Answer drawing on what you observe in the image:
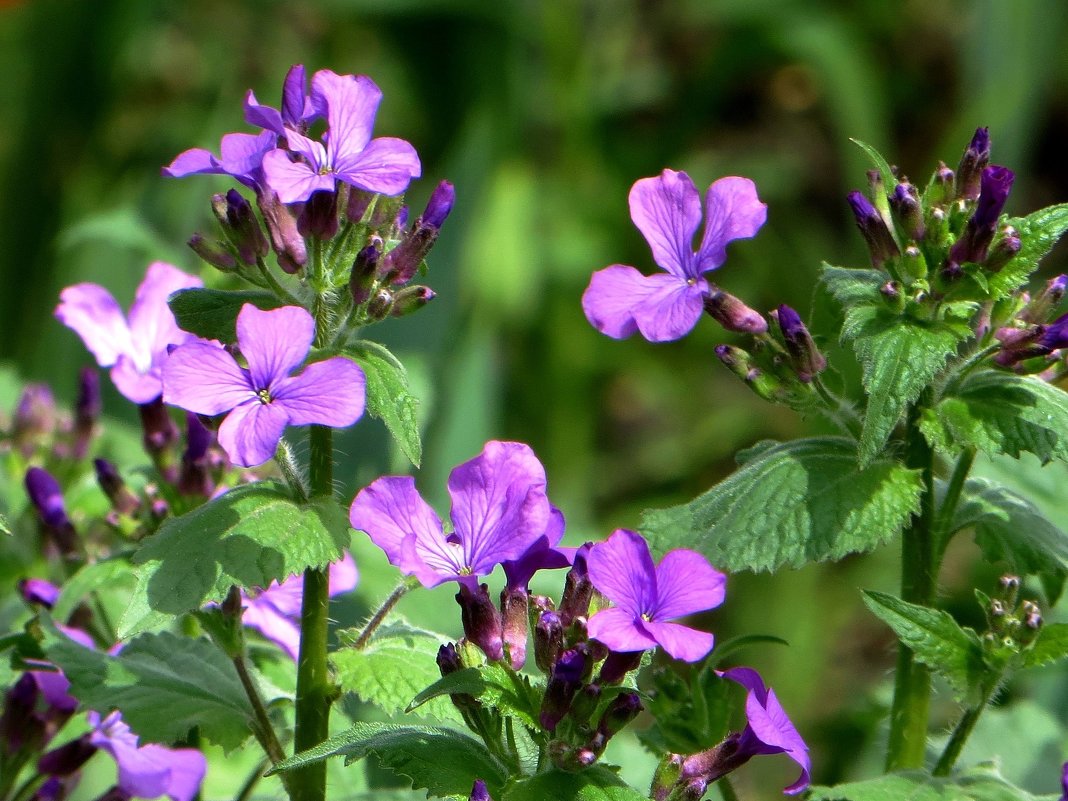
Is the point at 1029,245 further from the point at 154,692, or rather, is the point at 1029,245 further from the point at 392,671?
the point at 154,692

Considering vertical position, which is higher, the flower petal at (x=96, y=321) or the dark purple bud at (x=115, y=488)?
the flower petal at (x=96, y=321)

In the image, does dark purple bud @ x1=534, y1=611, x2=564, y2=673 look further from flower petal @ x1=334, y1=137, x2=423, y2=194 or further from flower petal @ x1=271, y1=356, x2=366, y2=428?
flower petal @ x1=334, y1=137, x2=423, y2=194

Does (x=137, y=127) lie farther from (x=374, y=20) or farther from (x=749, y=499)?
(x=749, y=499)

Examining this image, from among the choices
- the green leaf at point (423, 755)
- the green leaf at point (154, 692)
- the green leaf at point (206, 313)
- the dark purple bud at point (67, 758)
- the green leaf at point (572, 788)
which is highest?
the green leaf at point (206, 313)

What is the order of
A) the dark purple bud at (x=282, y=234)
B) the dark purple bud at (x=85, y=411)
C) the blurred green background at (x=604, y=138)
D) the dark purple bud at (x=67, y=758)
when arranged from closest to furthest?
1. the dark purple bud at (x=282, y=234)
2. the dark purple bud at (x=67, y=758)
3. the dark purple bud at (x=85, y=411)
4. the blurred green background at (x=604, y=138)

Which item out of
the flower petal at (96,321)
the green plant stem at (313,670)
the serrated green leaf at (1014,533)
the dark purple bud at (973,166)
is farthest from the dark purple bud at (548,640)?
the flower petal at (96,321)

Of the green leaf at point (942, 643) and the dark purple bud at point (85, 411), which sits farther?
the dark purple bud at point (85, 411)

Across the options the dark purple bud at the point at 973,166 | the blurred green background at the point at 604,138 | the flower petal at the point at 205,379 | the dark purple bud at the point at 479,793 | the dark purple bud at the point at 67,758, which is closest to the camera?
the dark purple bud at the point at 479,793

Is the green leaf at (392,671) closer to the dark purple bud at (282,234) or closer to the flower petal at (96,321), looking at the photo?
the dark purple bud at (282,234)
